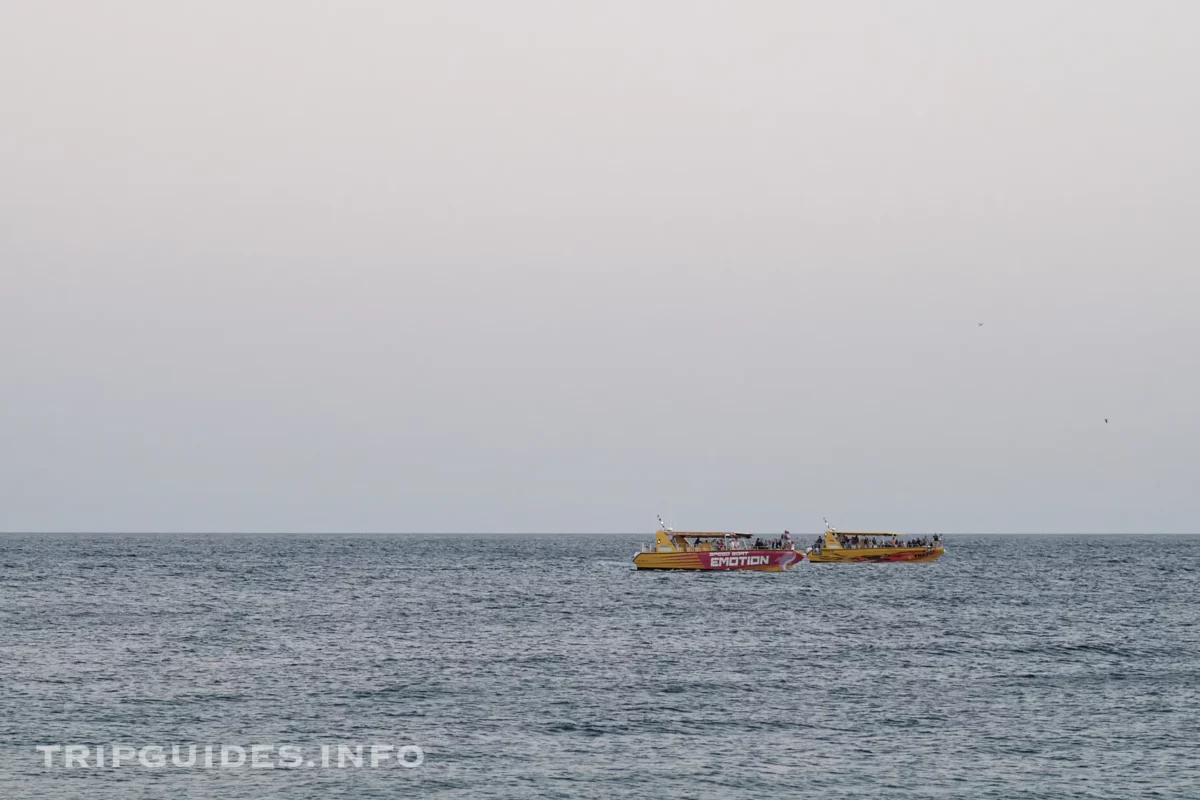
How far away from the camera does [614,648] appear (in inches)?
2413

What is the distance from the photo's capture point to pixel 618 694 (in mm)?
46969

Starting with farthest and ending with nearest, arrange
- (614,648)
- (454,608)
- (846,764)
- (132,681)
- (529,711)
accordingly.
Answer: (454,608)
(614,648)
(132,681)
(529,711)
(846,764)

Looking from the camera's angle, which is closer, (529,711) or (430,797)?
(430,797)

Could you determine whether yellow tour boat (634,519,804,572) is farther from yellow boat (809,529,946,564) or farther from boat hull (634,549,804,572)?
yellow boat (809,529,946,564)

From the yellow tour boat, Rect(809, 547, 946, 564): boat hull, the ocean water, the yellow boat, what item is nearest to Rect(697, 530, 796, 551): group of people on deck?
the yellow tour boat

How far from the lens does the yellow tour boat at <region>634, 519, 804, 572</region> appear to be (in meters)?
122

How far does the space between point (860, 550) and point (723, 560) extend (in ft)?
79.1

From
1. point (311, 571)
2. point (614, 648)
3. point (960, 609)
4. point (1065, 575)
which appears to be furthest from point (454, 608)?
point (1065, 575)

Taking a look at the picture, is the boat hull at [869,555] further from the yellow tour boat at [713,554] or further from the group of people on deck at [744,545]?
the yellow tour boat at [713,554]

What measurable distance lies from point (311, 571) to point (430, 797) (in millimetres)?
114394

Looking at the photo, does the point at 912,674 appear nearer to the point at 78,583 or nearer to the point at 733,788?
the point at 733,788

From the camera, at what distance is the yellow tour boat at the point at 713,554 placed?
400 ft

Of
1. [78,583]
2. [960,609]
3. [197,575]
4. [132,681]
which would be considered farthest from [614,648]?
[197,575]

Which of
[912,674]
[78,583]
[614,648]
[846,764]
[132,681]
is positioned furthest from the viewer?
[78,583]
